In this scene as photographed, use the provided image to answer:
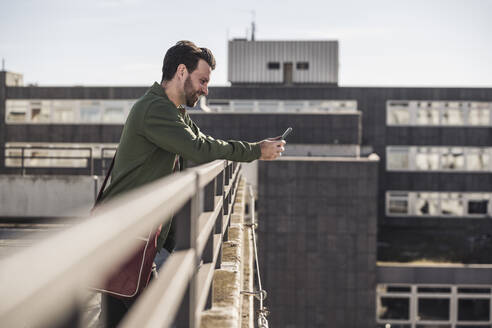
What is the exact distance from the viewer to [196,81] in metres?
2.65

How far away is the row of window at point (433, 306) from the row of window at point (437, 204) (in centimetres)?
1263

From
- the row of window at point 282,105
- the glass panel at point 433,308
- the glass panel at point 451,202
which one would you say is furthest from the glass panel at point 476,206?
the glass panel at point 433,308

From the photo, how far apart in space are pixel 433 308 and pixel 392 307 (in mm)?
2197

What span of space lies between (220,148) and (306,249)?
16043 mm

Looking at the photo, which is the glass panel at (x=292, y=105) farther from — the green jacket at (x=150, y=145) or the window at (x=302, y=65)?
the green jacket at (x=150, y=145)

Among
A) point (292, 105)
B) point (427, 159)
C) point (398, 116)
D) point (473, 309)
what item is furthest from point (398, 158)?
point (473, 309)

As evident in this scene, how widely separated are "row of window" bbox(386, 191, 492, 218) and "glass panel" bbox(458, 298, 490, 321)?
41.8 ft

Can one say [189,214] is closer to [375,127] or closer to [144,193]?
[144,193]

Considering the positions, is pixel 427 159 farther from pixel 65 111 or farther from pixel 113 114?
pixel 65 111

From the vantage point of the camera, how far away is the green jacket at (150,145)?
2291 mm

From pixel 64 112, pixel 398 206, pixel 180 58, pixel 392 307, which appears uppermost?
pixel 64 112

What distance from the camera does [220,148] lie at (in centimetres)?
262

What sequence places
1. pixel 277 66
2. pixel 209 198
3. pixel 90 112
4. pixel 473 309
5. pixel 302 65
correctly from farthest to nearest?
1. pixel 302 65
2. pixel 277 66
3. pixel 90 112
4. pixel 473 309
5. pixel 209 198

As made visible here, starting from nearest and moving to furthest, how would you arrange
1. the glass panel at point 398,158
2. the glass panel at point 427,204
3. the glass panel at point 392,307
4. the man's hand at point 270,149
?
the man's hand at point 270,149
the glass panel at point 392,307
the glass panel at point 398,158
the glass panel at point 427,204
